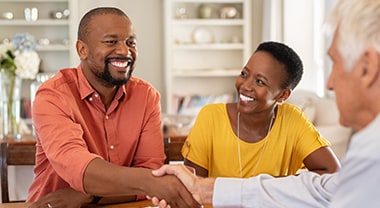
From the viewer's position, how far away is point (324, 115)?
16.9 ft

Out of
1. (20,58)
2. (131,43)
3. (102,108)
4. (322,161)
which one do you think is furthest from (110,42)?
(20,58)

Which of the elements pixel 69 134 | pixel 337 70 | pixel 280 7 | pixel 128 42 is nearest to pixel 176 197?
pixel 69 134

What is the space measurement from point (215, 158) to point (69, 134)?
1.77 feet

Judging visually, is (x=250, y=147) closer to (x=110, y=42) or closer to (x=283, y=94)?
(x=283, y=94)

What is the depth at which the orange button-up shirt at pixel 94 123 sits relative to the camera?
200cm

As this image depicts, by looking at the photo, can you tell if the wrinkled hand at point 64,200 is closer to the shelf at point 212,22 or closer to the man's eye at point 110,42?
the man's eye at point 110,42

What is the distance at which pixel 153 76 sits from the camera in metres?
6.96

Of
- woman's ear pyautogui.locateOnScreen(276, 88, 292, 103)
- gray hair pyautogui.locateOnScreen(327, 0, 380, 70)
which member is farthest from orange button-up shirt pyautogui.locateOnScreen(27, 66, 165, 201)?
gray hair pyautogui.locateOnScreen(327, 0, 380, 70)

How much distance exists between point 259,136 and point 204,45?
4673mm

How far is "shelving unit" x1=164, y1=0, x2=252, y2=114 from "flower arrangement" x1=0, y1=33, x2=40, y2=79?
9.10 feet

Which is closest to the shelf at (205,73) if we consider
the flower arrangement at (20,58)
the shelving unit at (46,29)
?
the shelving unit at (46,29)

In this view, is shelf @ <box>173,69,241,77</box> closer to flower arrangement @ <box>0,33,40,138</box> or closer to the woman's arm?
flower arrangement @ <box>0,33,40,138</box>

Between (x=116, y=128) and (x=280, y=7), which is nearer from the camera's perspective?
(x=116, y=128)

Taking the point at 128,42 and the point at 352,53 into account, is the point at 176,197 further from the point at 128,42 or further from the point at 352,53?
the point at 352,53
